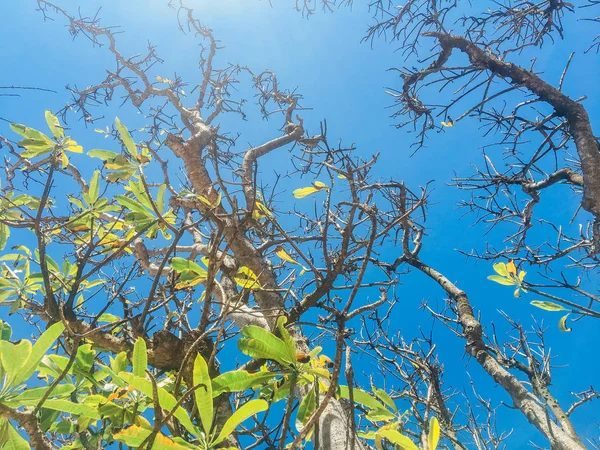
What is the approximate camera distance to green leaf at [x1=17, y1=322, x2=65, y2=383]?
0.96 metres

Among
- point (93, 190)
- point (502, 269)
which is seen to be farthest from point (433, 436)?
point (502, 269)

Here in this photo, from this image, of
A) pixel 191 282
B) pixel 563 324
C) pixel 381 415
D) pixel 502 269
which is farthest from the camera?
pixel 502 269

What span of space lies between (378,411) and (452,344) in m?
15.2

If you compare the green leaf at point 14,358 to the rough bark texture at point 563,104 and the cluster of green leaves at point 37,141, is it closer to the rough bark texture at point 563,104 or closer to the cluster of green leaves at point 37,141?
the cluster of green leaves at point 37,141

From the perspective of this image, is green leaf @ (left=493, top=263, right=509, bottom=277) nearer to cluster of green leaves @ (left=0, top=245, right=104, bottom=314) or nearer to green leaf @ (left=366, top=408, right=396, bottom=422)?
green leaf @ (left=366, top=408, right=396, bottom=422)

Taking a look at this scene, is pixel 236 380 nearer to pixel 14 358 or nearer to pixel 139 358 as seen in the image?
pixel 139 358

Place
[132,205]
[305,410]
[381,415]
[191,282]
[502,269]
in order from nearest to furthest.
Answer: [305,410] → [381,415] → [132,205] → [191,282] → [502,269]

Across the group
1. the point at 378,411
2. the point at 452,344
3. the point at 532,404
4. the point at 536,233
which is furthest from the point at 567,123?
the point at 452,344

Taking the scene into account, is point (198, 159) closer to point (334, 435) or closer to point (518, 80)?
point (334, 435)

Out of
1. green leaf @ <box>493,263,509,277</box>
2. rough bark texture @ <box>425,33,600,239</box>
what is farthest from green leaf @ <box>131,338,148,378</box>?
rough bark texture @ <box>425,33,600,239</box>

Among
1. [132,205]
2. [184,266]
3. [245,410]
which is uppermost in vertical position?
[132,205]

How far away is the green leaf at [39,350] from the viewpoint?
0.96 m

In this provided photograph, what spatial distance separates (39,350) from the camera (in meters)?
0.97

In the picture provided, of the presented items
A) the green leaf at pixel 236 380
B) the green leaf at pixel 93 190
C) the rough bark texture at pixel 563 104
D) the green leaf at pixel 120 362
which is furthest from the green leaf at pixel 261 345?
the rough bark texture at pixel 563 104
